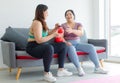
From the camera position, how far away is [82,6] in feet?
17.7

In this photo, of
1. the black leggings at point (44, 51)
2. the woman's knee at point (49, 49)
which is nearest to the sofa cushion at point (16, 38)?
the black leggings at point (44, 51)

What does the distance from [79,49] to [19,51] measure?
3.29 feet

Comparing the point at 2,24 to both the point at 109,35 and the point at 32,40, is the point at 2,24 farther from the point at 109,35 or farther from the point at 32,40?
the point at 109,35

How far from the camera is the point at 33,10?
4723mm

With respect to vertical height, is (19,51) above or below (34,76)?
above

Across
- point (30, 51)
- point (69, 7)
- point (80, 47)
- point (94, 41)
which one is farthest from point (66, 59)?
point (69, 7)

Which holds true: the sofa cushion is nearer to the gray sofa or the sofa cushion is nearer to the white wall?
the gray sofa

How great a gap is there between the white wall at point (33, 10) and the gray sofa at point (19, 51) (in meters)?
0.42

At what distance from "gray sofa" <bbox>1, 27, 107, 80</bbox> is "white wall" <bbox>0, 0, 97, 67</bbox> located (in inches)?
16.6

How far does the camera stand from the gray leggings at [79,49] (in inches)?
148

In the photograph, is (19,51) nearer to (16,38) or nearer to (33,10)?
(16,38)

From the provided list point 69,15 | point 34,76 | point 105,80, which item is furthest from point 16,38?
point 105,80

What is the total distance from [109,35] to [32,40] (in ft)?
8.24

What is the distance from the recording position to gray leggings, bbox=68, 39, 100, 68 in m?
3.76
